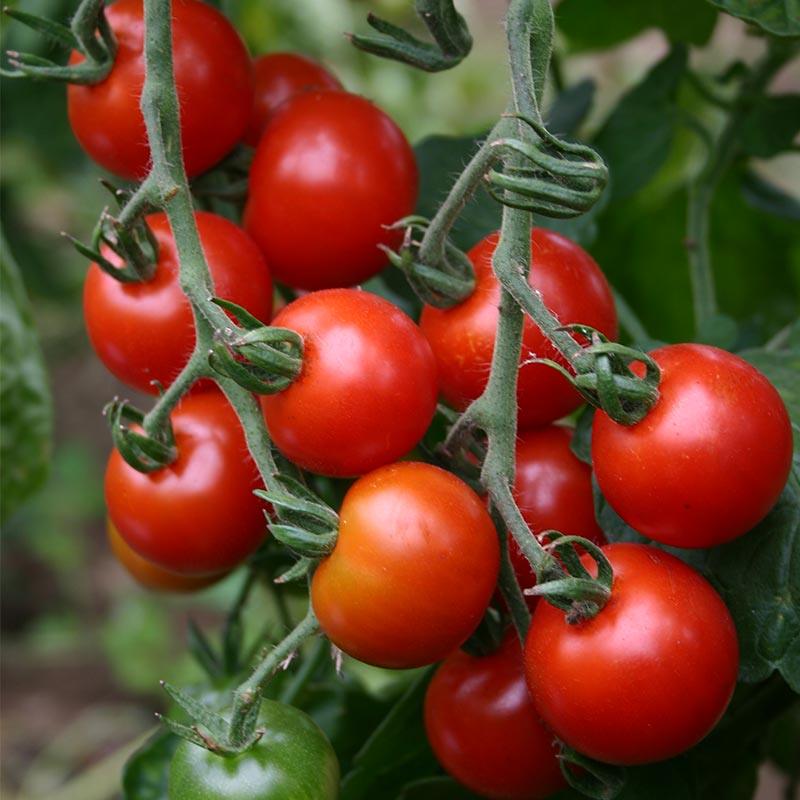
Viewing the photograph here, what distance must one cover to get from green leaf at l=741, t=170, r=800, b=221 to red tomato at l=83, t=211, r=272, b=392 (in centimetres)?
55

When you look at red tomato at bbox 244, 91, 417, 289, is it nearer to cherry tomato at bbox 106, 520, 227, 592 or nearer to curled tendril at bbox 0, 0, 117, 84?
curled tendril at bbox 0, 0, 117, 84

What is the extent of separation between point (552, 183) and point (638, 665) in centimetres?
21

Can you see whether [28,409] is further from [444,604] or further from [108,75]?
[444,604]

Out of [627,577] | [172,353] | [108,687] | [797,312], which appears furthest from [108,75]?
[108,687]

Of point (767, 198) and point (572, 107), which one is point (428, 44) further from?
point (767, 198)

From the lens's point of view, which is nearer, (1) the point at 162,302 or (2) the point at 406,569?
(2) the point at 406,569

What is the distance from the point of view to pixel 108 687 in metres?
2.32

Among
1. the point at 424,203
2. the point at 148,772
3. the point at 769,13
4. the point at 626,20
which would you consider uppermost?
the point at 769,13

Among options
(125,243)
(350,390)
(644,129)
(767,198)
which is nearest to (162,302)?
(125,243)

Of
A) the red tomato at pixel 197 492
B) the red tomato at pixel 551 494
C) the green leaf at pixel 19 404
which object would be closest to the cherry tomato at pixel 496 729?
the red tomato at pixel 551 494

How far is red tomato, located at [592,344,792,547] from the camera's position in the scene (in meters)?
0.51

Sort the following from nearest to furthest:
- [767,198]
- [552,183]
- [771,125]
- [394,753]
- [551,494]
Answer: [552,183] < [551,494] < [394,753] < [771,125] < [767,198]

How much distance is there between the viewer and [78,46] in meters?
0.64

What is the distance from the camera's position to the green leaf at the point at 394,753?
0.72m
